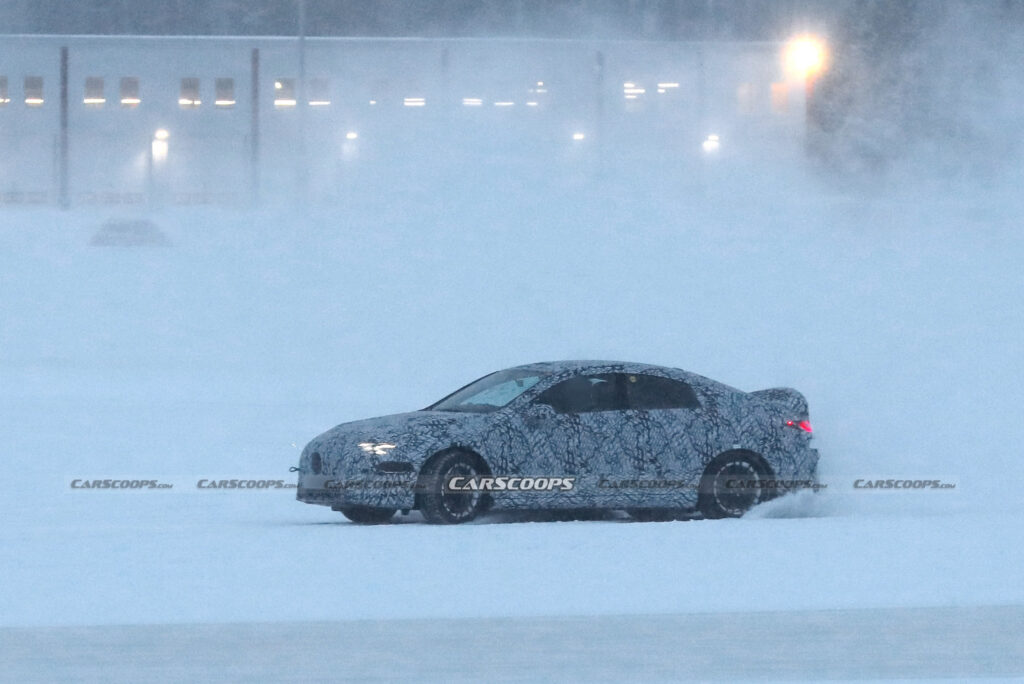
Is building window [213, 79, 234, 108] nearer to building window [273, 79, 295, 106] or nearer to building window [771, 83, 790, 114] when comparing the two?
building window [273, 79, 295, 106]

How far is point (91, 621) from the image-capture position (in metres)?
7.33

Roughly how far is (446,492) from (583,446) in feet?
3.64

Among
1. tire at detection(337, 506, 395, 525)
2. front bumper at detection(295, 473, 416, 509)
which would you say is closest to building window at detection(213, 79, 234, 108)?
tire at detection(337, 506, 395, 525)

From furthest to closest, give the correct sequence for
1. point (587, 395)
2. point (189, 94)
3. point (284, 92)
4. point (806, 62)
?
1. point (189, 94)
2. point (806, 62)
3. point (284, 92)
4. point (587, 395)

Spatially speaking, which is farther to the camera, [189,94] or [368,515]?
[189,94]

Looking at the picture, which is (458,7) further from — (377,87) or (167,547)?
(167,547)

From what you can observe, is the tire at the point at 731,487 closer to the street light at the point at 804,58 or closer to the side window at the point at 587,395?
the side window at the point at 587,395

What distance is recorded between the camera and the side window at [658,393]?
11.8 metres

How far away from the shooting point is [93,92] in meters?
70.0

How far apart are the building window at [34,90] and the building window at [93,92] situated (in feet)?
6.29

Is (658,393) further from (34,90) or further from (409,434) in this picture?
(34,90)

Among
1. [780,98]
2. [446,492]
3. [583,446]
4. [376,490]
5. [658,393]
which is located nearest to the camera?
[376,490]

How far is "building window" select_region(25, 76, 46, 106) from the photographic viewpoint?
69.6 m

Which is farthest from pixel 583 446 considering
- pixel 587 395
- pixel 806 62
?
pixel 806 62
